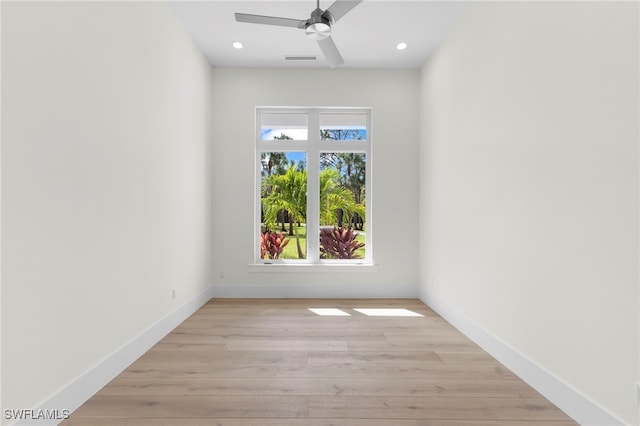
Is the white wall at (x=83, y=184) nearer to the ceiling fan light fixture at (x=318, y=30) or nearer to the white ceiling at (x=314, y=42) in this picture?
the white ceiling at (x=314, y=42)

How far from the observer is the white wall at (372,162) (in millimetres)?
4363

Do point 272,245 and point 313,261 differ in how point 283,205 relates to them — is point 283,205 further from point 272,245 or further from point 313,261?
point 313,261

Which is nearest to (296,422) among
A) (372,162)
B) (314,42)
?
(372,162)

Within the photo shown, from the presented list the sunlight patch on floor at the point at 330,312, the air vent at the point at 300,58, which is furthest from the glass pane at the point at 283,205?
the air vent at the point at 300,58

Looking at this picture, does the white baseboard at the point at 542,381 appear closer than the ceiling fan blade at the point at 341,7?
Yes

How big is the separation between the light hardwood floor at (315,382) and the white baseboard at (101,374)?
0.05 metres

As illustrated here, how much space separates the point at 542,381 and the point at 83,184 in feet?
9.58

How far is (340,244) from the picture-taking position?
15.0ft

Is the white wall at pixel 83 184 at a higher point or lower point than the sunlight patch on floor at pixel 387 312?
higher

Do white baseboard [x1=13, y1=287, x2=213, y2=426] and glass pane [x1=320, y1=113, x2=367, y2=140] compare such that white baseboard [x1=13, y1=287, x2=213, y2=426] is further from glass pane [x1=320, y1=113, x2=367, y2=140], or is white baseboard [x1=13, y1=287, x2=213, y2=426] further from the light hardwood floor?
glass pane [x1=320, y1=113, x2=367, y2=140]

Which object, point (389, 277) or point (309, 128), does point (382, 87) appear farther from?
point (389, 277)

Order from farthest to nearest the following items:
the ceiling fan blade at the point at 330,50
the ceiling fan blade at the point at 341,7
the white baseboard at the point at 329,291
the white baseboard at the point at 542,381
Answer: the white baseboard at the point at 329,291, the ceiling fan blade at the point at 330,50, the ceiling fan blade at the point at 341,7, the white baseboard at the point at 542,381

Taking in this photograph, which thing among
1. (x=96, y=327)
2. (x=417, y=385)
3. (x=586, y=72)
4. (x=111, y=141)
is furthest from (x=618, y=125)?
(x=96, y=327)

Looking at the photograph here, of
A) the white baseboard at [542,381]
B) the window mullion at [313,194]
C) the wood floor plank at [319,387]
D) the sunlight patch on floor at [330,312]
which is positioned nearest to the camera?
the white baseboard at [542,381]
